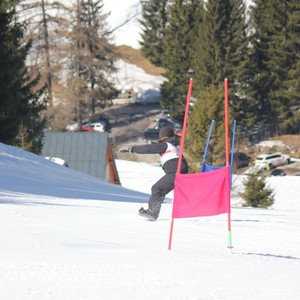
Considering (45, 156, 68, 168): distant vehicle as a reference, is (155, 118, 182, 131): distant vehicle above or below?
above

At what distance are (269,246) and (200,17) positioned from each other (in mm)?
68799

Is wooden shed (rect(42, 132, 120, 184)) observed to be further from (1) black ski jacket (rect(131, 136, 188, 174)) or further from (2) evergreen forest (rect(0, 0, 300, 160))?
(1) black ski jacket (rect(131, 136, 188, 174))

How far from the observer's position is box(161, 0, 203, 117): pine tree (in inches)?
3051

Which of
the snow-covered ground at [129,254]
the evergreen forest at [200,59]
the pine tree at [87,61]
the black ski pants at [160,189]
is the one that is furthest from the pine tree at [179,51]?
the black ski pants at [160,189]

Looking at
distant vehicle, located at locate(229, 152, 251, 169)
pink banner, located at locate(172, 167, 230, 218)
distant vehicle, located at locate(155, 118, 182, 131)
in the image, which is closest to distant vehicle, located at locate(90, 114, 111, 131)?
distant vehicle, located at locate(155, 118, 182, 131)

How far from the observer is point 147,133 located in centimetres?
7138

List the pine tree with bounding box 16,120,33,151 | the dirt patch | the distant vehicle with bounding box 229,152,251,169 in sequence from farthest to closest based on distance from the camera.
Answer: the dirt patch
the distant vehicle with bounding box 229,152,251,169
the pine tree with bounding box 16,120,33,151

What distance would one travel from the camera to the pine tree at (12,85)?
3753cm

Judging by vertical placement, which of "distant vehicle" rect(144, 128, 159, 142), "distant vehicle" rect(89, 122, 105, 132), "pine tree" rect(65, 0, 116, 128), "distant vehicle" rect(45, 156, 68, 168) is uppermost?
"pine tree" rect(65, 0, 116, 128)

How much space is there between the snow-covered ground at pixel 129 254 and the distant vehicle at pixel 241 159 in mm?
47982

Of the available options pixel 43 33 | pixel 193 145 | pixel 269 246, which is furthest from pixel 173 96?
pixel 269 246

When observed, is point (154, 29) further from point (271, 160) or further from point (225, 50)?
point (271, 160)

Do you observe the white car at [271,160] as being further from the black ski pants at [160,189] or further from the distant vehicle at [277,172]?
the black ski pants at [160,189]

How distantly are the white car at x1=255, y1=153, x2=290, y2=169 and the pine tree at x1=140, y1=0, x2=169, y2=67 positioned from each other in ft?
98.1
